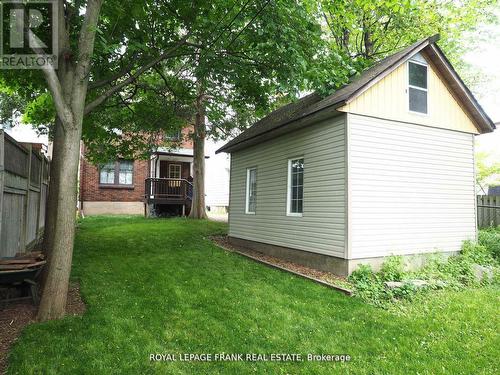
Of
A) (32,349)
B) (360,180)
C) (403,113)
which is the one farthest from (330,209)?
(32,349)

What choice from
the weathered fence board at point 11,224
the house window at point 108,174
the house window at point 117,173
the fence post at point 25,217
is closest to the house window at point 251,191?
the fence post at point 25,217

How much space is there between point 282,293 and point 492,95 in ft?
64.8

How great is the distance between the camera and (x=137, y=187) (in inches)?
874

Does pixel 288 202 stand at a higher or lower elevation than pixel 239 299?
higher

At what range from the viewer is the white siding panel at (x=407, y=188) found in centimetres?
801

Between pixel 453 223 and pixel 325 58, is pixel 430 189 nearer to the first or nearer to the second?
pixel 453 223

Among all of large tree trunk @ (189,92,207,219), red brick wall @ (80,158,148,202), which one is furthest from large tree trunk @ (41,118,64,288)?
red brick wall @ (80,158,148,202)

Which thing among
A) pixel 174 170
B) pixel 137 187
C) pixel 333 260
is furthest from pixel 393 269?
Result: pixel 174 170

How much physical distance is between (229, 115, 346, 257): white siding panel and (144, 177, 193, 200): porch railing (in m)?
8.76

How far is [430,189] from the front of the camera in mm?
9242

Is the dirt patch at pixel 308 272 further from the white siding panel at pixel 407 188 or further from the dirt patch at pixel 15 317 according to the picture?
the dirt patch at pixel 15 317

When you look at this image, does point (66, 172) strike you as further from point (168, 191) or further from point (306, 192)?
point (168, 191)

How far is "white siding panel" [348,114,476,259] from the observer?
26.3 feet

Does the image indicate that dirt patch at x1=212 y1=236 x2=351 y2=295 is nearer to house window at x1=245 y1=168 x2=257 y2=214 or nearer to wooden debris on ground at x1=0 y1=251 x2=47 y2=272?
house window at x1=245 y1=168 x2=257 y2=214
